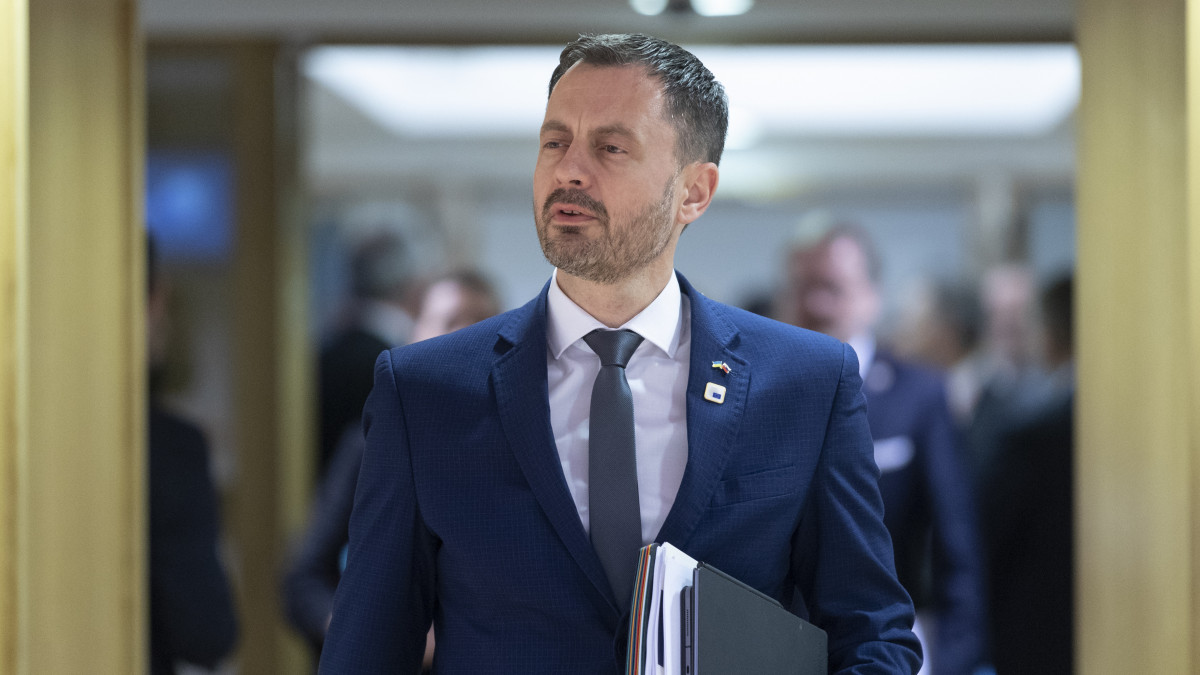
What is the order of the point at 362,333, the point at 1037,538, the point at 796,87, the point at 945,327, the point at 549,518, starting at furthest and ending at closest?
the point at 945,327 → the point at 796,87 → the point at 362,333 → the point at 1037,538 → the point at 549,518

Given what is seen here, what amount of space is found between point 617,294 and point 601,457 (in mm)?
237

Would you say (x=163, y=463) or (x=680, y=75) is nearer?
(x=680, y=75)

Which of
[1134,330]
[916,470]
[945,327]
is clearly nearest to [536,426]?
[1134,330]

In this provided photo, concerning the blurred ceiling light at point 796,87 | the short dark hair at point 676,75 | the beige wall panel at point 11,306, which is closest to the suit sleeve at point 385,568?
the short dark hair at point 676,75

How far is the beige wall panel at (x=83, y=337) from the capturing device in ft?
8.53

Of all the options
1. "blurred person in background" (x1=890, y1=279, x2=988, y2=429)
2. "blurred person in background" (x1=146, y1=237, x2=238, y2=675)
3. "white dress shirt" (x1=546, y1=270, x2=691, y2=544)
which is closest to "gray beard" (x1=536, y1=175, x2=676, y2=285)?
"white dress shirt" (x1=546, y1=270, x2=691, y2=544)

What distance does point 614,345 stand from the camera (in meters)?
1.73

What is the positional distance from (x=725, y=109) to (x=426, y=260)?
4676 millimetres

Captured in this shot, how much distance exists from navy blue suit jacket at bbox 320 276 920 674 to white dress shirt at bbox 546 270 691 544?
1.6 inches

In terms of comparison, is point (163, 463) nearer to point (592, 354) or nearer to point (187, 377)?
point (592, 354)

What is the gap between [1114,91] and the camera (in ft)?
8.76

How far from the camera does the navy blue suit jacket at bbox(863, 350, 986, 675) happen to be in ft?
10.7

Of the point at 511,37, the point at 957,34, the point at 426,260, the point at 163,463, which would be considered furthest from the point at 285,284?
the point at 957,34

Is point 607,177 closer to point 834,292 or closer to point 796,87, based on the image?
point 834,292
